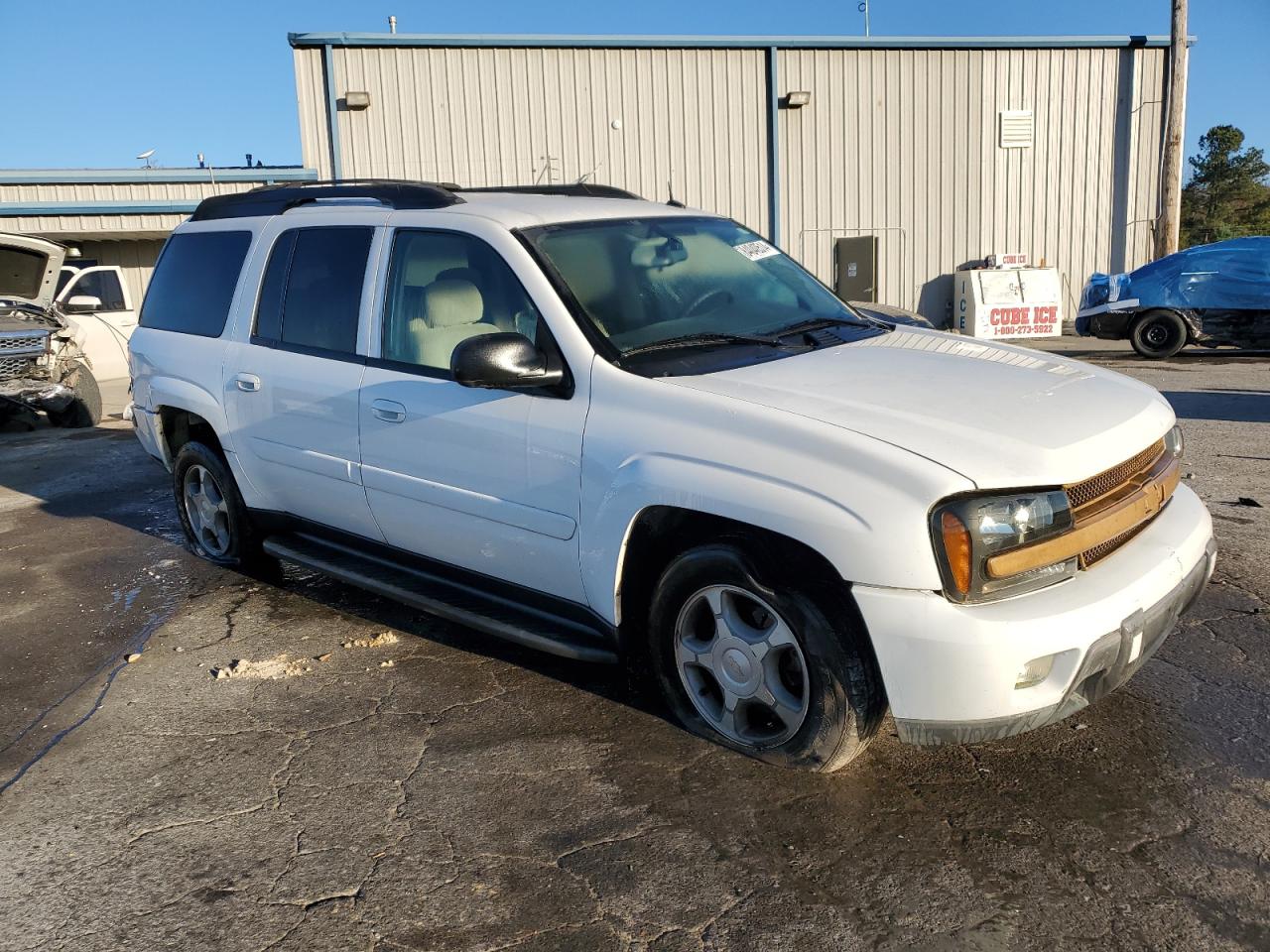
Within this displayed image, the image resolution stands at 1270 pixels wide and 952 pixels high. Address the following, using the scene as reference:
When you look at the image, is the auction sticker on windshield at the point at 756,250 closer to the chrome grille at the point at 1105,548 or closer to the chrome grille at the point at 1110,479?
the chrome grille at the point at 1110,479

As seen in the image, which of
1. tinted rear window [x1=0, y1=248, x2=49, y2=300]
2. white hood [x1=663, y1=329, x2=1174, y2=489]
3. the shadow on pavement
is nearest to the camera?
white hood [x1=663, y1=329, x2=1174, y2=489]

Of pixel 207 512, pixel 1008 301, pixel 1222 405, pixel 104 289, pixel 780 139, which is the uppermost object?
pixel 780 139

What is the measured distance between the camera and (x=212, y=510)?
5770mm

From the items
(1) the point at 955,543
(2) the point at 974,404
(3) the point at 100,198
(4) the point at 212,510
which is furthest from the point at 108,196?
(1) the point at 955,543

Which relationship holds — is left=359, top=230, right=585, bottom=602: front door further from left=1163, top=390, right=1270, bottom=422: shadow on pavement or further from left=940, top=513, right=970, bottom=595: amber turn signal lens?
left=1163, top=390, right=1270, bottom=422: shadow on pavement

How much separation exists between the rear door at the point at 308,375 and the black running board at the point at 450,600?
156 millimetres

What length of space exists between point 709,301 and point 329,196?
1930 mm

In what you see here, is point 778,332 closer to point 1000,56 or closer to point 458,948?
point 458,948

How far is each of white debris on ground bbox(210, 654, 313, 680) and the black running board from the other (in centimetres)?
41

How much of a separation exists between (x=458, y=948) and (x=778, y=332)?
2.42 metres

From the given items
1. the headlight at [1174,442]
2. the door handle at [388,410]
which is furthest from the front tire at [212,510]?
the headlight at [1174,442]

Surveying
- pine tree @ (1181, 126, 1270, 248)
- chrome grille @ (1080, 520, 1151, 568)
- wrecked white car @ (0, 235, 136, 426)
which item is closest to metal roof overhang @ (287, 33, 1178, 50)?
wrecked white car @ (0, 235, 136, 426)

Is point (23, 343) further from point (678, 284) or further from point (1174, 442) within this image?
point (1174, 442)

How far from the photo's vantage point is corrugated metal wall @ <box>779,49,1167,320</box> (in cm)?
2031
